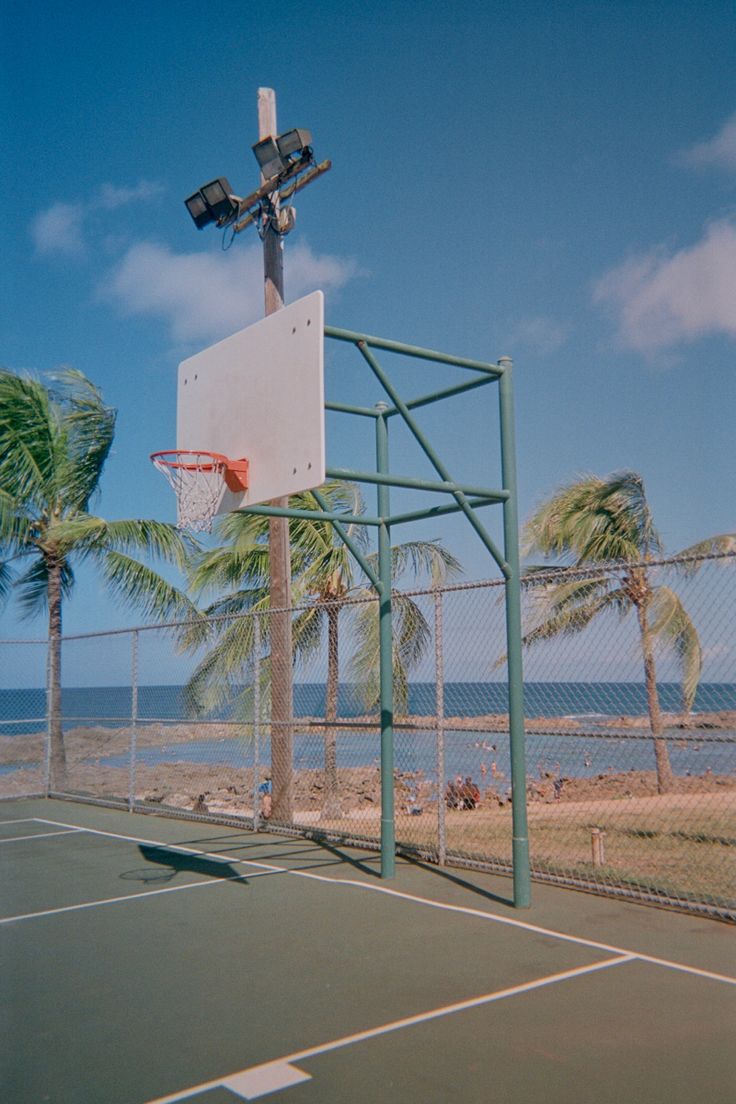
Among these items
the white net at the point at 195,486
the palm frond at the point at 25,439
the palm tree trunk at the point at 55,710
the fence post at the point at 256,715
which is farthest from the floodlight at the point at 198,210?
the palm tree trunk at the point at 55,710

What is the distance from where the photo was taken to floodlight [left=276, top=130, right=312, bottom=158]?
12.2 meters

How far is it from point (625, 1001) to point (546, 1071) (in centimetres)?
100

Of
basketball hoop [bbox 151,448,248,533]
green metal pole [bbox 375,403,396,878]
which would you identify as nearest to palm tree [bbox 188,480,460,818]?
green metal pole [bbox 375,403,396,878]

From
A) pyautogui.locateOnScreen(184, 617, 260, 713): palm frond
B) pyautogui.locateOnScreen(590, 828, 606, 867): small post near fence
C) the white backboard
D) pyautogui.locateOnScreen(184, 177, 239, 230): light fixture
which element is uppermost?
pyautogui.locateOnScreen(184, 177, 239, 230): light fixture

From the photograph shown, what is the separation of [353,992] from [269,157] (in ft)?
34.5

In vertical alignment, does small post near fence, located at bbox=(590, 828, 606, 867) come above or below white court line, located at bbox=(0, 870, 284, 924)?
above

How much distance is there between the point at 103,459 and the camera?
1755 cm

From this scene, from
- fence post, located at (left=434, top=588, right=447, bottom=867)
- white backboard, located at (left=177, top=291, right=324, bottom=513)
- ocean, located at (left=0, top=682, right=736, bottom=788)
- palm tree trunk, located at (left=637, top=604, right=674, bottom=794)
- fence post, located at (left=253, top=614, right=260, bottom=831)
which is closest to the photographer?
white backboard, located at (left=177, top=291, right=324, bottom=513)

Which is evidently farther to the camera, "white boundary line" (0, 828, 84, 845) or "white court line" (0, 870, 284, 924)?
"white boundary line" (0, 828, 84, 845)

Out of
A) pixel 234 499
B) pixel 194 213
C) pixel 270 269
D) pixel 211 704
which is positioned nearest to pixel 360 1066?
pixel 234 499

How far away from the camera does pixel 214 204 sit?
42.5 feet

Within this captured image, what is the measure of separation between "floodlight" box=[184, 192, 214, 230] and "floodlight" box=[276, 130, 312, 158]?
54.7 inches

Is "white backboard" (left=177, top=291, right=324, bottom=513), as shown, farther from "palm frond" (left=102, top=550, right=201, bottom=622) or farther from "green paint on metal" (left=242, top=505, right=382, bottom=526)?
"palm frond" (left=102, top=550, right=201, bottom=622)

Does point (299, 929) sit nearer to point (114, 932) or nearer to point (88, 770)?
point (114, 932)
